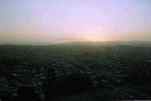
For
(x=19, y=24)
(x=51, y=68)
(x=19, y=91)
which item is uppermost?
(x=19, y=24)

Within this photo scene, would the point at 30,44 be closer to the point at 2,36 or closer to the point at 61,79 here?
the point at 2,36

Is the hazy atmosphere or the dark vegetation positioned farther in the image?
the hazy atmosphere

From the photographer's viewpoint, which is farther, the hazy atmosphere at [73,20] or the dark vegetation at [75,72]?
the hazy atmosphere at [73,20]

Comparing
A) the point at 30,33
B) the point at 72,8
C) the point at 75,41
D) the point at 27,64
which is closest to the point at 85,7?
the point at 72,8

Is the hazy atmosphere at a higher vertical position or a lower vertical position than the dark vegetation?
higher

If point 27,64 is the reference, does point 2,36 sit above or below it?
above
